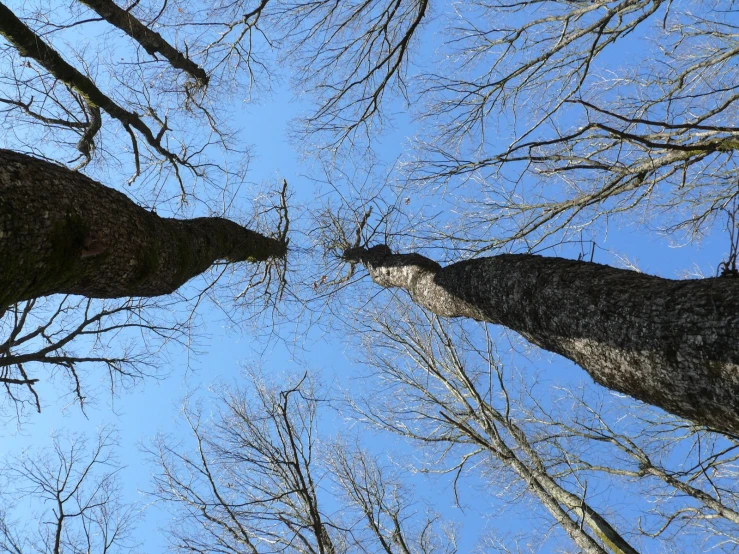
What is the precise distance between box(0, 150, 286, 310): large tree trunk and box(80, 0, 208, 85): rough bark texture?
2.44 meters

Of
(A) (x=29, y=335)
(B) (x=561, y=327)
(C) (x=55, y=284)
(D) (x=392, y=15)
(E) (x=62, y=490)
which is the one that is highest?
(D) (x=392, y=15)

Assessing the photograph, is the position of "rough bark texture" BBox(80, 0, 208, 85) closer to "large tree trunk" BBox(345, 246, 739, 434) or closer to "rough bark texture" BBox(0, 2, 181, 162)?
"rough bark texture" BBox(0, 2, 181, 162)

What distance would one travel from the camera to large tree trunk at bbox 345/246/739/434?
1.45 meters

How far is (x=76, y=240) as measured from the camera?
210 centimetres

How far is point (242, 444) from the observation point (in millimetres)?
4309

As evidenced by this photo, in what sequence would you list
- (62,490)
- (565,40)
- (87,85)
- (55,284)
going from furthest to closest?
(62,490)
(87,85)
(565,40)
(55,284)

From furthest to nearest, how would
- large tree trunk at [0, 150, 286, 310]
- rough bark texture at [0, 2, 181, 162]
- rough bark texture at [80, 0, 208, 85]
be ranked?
1. rough bark texture at [80, 0, 208, 85]
2. rough bark texture at [0, 2, 181, 162]
3. large tree trunk at [0, 150, 286, 310]

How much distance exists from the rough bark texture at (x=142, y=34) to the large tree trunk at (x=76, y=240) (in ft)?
8.01

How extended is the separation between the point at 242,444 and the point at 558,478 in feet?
11.2

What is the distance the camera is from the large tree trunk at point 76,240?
1.82 metres

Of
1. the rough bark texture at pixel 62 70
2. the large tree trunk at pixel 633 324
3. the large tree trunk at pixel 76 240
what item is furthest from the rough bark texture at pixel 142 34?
→ the large tree trunk at pixel 633 324

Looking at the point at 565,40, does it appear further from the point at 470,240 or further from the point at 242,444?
the point at 242,444

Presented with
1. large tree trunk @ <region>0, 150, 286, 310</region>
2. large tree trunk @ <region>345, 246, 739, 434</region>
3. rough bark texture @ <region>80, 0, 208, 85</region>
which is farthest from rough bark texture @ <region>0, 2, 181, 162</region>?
large tree trunk @ <region>345, 246, 739, 434</region>

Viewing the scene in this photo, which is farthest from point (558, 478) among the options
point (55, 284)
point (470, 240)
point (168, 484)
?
point (55, 284)
